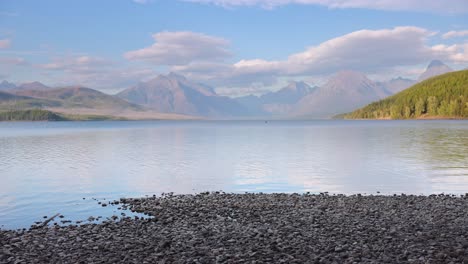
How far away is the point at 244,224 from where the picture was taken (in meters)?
22.6

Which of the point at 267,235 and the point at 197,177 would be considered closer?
the point at 267,235

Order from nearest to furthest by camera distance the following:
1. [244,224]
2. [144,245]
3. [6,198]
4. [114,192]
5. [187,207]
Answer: [144,245], [244,224], [187,207], [6,198], [114,192]

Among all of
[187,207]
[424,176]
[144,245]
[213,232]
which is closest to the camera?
[144,245]

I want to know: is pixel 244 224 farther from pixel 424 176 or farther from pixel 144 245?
pixel 424 176

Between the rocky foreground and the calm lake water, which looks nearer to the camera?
the rocky foreground

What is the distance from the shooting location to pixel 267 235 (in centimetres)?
1973

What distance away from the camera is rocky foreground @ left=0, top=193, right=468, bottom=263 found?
16.5 metres

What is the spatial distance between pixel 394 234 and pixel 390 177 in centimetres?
2543

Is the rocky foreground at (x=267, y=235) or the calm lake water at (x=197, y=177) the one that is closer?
the rocky foreground at (x=267, y=235)

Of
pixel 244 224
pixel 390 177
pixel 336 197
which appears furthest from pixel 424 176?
pixel 244 224

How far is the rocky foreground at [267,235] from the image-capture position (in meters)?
16.5

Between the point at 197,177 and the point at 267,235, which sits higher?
the point at 267,235

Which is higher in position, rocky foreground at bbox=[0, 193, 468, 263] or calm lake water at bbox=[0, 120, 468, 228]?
rocky foreground at bbox=[0, 193, 468, 263]

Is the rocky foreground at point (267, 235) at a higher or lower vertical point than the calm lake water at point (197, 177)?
higher
